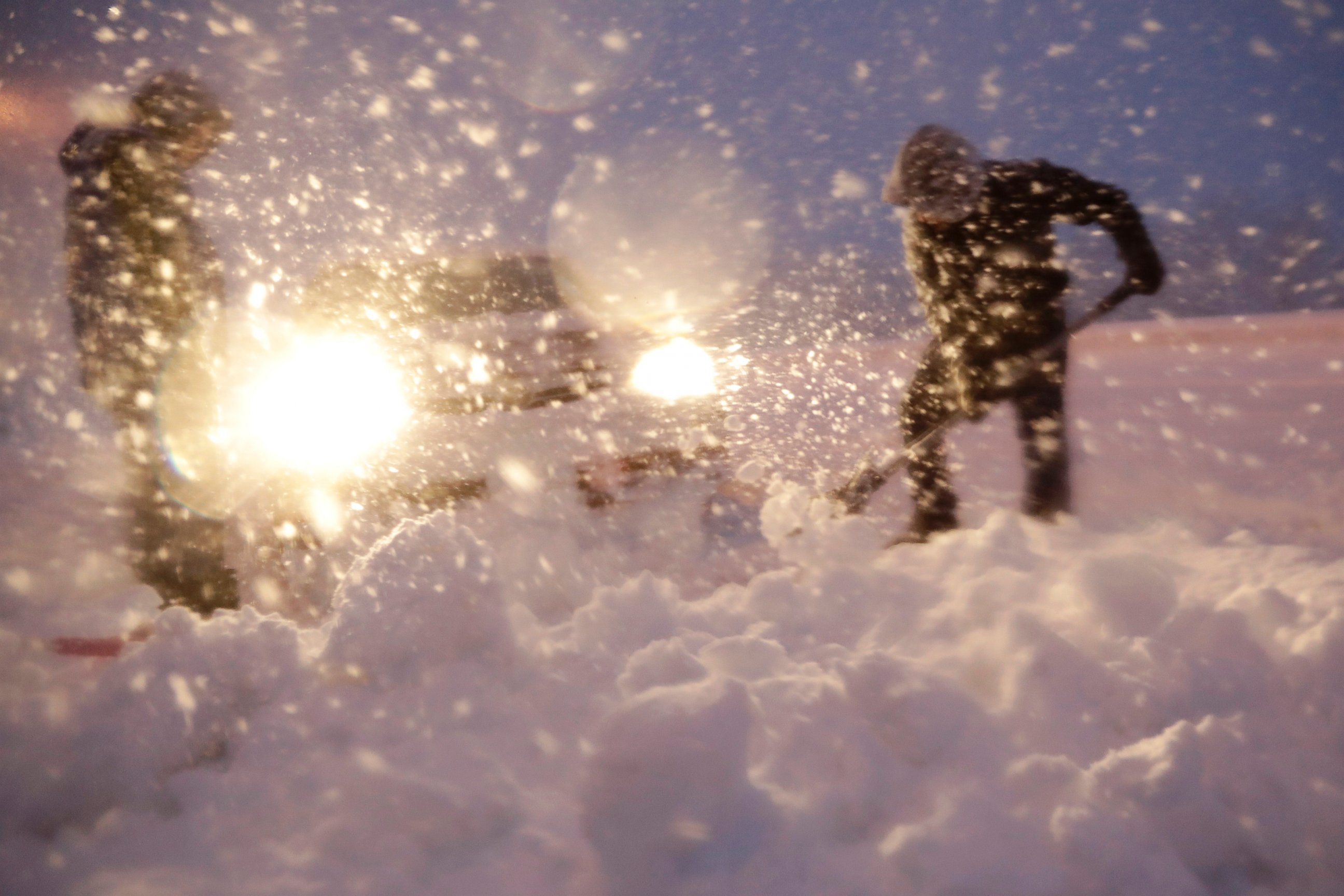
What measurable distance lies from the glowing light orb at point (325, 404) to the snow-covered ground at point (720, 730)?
Answer: 542mm

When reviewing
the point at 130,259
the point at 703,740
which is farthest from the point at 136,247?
the point at 703,740

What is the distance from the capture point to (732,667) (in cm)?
84

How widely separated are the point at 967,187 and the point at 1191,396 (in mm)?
1377

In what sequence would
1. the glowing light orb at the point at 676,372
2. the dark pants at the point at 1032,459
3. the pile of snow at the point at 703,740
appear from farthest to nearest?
the glowing light orb at the point at 676,372
the dark pants at the point at 1032,459
the pile of snow at the point at 703,740

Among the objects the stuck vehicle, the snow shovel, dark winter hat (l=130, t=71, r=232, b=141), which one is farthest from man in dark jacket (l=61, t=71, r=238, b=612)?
the snow shovel

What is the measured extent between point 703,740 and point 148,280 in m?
1.74

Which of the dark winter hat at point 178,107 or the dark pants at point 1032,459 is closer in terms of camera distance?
the dark winter hat at point 178,107

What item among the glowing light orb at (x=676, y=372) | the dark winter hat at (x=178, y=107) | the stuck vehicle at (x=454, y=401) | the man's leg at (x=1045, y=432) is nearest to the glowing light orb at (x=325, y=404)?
the stuck vehicle at (x=454, y=401)

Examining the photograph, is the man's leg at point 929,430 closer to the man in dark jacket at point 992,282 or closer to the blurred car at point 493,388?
the man in dark jacket at point 992,282

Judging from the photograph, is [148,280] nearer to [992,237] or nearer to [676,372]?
[676,372]

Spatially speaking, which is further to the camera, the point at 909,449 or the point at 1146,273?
the point at 909,449

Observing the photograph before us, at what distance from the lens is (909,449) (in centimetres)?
184

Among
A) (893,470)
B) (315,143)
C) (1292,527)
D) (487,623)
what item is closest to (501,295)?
(315,143)

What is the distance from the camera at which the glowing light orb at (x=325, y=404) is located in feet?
5.37
